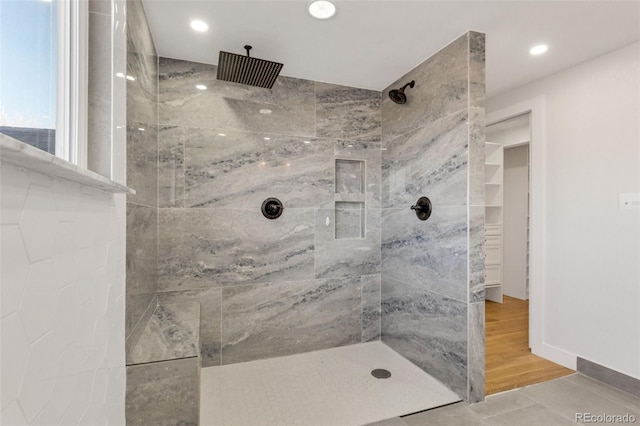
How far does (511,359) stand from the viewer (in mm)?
2666

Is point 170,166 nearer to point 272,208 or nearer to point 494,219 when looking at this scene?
point 272,208

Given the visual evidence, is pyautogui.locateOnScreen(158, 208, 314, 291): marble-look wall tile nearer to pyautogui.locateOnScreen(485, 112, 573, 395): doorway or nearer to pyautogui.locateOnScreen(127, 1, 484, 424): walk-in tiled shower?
pyautogui.locateOnScreen(127, 1, 484, 424): walk-in tiled shower

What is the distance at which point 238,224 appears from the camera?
2.59m

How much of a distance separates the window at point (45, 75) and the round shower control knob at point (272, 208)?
169 centimetres

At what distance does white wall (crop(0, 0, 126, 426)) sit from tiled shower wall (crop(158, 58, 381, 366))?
1403mm

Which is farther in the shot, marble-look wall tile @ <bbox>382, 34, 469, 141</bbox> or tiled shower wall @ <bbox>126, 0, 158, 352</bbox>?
marble-look wall tile @ <bbox>382, 34, 469, 141</bbox>

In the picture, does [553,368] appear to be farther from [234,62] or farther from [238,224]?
[234,62]

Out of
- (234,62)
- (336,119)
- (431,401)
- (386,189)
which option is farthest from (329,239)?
A: (234,62)

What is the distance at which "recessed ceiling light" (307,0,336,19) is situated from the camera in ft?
5.94

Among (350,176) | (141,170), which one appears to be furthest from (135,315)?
(350,176)

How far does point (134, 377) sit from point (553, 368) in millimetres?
3039

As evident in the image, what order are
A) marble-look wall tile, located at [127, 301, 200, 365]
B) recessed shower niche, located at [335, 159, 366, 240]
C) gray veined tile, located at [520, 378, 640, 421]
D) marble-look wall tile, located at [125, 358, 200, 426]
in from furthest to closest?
1. recessed shower niche, located at [335, 159, 366, 240]
2. gray veined tile, located at [520, 378, 640, 421]
3. marble-look wall tile, located at [127, 301, 200, 365]
4. marble-look wall tile, located at [125, 358, 200, 426]

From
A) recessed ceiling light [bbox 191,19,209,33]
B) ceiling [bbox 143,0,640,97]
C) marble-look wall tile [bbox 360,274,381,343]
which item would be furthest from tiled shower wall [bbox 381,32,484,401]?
recessed ceiling light [bbox 191,19,209,33]
